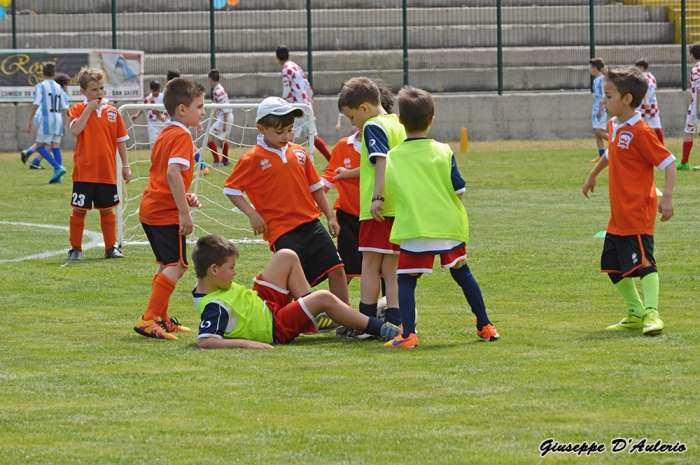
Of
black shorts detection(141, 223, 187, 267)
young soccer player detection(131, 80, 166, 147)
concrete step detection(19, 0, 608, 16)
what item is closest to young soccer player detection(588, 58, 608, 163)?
young soccer player detection(131, 80, 166, 147)

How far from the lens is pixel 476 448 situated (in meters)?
4.46

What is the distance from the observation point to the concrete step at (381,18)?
2970 centimetres

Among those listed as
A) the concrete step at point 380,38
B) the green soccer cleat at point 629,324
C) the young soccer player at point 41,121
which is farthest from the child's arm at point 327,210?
the concrete step at point 380,38

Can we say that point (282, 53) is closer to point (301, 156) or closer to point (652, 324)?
point (301, 156)

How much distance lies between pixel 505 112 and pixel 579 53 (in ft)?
12.7

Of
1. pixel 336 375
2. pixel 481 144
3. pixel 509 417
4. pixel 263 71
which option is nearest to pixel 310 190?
pixel 336 375

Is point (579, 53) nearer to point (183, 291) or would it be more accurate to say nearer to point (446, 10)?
point (446, 10)

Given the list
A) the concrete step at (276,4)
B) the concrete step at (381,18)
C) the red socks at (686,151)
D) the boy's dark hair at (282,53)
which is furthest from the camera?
the concrete step at (276,4)

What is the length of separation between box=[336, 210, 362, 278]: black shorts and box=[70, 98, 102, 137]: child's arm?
381 centimetres

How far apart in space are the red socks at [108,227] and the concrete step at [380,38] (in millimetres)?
18696

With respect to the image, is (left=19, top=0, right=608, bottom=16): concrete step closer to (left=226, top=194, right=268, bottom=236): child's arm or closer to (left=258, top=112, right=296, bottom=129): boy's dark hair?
(left=258, top=112, right=296, bottom=129): boy's dark hair

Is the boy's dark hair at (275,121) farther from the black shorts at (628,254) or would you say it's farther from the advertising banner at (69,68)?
the advertising banner at (69,68)

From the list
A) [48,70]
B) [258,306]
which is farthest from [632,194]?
[48,70]

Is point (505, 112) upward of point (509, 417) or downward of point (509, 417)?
upward
